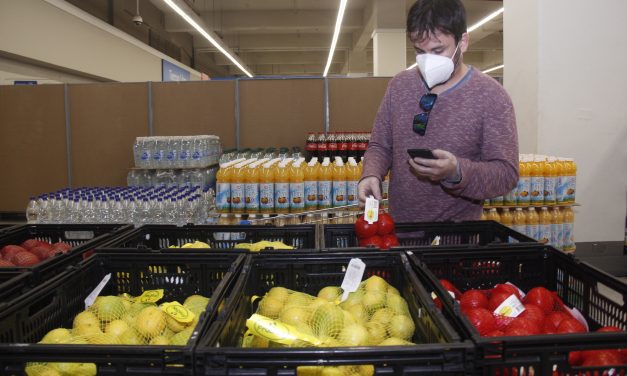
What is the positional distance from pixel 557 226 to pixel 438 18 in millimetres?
3326

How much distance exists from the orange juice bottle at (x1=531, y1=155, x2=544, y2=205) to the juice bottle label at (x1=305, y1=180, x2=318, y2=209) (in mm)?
1981

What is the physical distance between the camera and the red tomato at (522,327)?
4.30 feet

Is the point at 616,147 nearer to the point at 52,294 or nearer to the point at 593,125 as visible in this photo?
the point at 593,125

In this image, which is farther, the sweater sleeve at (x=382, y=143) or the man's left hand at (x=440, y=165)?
the sweater sleeve at (x=382, y=143)

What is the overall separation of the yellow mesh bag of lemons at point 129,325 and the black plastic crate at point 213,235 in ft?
1.96

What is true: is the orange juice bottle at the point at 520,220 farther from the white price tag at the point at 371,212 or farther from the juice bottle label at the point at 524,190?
the white price tag at the point at 371,212

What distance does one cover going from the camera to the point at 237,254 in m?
1.68

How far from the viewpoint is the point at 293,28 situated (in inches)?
609

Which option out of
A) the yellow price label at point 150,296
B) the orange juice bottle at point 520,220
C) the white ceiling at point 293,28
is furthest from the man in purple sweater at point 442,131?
the white ceiling at point 293,28

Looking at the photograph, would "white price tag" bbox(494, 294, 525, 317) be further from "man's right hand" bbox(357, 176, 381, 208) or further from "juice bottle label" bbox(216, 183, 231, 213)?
"juice bottle label" bbox(216, 183, 231, 213)

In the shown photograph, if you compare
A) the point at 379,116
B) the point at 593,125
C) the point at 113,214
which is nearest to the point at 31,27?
the point at 113,214

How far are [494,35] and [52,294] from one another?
67.5 feet

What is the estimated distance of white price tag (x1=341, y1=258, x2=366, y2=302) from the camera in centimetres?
157

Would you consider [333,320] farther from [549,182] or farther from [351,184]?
[549,182]
